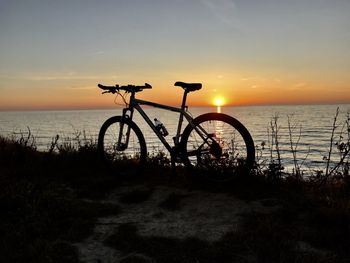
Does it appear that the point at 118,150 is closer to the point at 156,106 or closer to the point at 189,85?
the point at 156,106

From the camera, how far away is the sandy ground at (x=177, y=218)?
170 inches

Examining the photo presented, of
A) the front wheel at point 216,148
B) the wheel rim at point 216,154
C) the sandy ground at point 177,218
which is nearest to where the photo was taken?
the sandy ground at point 177,218

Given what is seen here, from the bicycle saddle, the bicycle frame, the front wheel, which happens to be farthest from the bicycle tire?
the bicycle saddle

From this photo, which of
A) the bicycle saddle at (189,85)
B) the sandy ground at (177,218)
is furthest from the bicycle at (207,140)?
the sandy ground at (177,218)

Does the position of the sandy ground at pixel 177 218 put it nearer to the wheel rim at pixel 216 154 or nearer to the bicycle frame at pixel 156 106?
the wheel rim at pixel 216 154

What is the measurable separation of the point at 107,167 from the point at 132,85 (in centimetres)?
188

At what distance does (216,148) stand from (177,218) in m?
1.66

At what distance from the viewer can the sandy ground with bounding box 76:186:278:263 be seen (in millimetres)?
4312

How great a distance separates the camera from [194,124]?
6277 mm

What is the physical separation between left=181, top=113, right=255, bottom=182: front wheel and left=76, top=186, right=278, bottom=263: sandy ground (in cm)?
53

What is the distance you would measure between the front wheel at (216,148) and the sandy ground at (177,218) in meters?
0.53

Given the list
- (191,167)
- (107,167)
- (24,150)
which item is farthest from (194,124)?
(24,150)

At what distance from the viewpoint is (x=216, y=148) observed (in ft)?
20.4

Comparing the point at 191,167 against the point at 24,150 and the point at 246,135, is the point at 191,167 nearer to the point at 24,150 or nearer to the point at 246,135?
the point at 246,135
